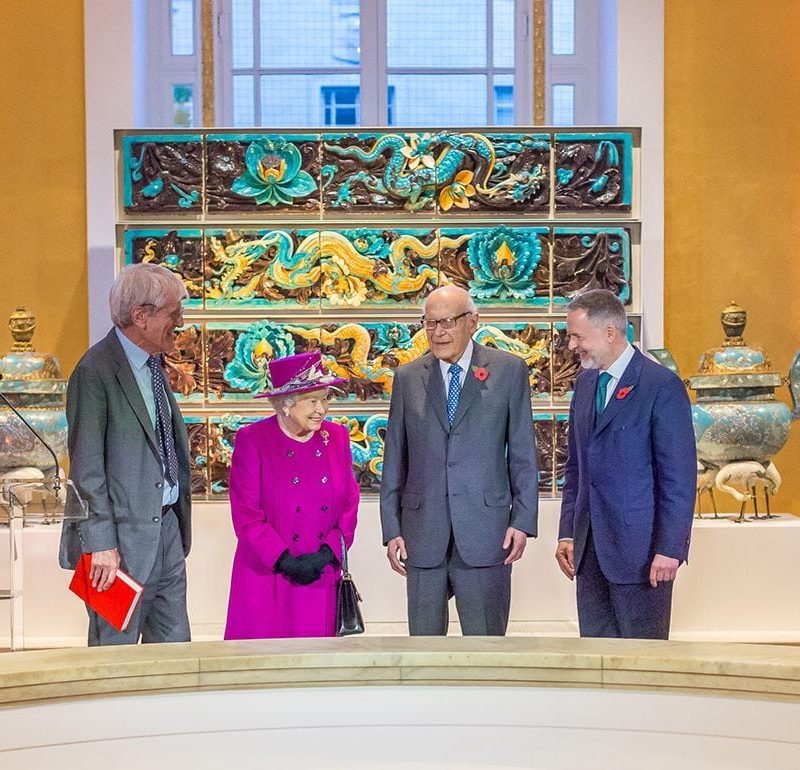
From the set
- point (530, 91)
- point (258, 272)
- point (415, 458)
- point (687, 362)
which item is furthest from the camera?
point (530, 91)

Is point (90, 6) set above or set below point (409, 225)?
above

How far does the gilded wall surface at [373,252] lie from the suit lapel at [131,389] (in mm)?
2414

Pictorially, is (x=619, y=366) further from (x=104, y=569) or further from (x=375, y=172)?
(x=375, y=172)

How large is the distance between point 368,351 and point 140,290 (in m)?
2.56

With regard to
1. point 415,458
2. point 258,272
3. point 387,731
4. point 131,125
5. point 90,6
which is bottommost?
point 387,731

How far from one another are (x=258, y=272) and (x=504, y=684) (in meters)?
3.85

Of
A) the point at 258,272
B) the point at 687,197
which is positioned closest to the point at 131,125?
the point at 258,272

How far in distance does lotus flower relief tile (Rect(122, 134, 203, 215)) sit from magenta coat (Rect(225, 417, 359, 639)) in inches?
93.3

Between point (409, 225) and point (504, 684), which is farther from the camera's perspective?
point (409, 225)

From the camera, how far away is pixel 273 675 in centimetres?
221

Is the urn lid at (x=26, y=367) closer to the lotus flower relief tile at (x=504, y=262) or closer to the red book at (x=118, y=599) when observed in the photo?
the lotus flower relief tile at (x=504, y=262)

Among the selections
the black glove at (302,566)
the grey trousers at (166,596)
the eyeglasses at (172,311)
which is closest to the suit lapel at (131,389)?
the eyeglasses at (172,311)

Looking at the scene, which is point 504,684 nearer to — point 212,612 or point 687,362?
point 212,612

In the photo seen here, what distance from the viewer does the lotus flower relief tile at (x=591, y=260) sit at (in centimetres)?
581
